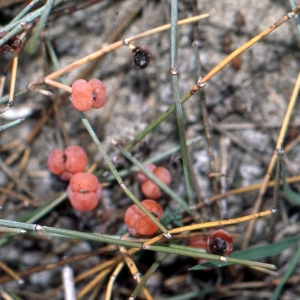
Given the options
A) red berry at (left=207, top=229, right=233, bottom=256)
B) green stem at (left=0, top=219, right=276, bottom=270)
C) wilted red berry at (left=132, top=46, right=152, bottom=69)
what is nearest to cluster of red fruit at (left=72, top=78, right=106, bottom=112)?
wilted red berry at (left=132, top=46, right=152, bottom=69)

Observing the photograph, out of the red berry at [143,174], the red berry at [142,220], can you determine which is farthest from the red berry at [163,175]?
the red berry at [142,220]

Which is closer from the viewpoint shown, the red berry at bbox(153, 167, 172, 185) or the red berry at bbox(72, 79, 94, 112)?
the red berry at bbox(72, 79, 94, 112)

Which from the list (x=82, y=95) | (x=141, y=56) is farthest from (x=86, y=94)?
(x=141, y=56)

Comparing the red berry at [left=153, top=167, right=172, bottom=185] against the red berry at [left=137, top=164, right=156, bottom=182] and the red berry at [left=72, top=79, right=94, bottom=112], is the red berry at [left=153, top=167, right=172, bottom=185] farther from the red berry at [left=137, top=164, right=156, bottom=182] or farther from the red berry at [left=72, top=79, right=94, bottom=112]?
the red berry at [left=72, top=79, right=94, bottom=112]

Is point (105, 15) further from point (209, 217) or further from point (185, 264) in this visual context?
point (185, 264)

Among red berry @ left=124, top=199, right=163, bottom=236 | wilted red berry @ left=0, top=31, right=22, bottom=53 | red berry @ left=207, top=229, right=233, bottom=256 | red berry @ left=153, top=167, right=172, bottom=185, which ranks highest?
wilted red berry @ left=0, top=31, right=22, bottom=53

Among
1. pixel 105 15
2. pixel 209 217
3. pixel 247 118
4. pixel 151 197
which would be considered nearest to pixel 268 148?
pixel 247 118

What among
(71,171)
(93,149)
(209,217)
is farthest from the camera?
(93,149)
